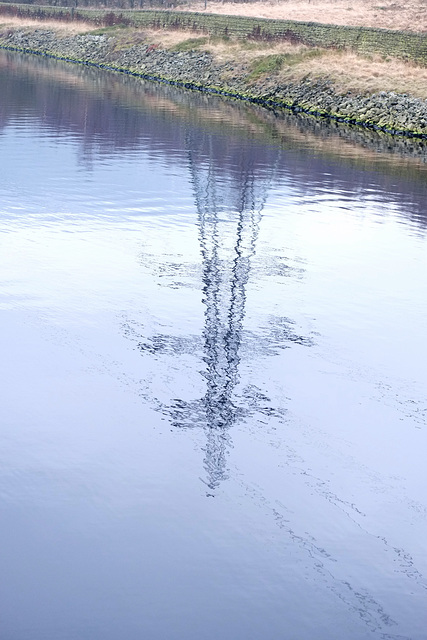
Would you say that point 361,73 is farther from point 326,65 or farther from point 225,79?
point 225,79

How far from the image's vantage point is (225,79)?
188 ft

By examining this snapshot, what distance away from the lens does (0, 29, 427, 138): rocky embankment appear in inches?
1678

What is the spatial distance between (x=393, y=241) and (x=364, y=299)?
4.52 m

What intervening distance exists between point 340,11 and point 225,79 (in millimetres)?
32561

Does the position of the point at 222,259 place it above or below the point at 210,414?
above

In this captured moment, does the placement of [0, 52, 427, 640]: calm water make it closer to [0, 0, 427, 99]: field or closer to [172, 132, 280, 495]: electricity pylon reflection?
[172, 132, 280, 495]: electricity pylon reflection

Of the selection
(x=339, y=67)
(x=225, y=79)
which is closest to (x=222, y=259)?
(x=339, y=67)

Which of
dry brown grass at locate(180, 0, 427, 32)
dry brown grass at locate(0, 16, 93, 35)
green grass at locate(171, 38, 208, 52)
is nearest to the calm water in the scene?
green grass at locate(171, 38, 208, 52)

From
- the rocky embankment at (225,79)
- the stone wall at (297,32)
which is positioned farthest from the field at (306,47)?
the stone wall at (297,32)

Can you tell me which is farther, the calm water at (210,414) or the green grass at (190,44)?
the green grass at (190,44)

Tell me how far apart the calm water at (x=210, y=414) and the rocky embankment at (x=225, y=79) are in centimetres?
1868

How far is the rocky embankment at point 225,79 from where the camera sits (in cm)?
4262

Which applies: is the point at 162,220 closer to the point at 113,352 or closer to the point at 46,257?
the point at 46,257

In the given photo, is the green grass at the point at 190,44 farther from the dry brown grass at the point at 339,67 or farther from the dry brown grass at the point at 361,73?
the dry brown grass at the point at 361,73
